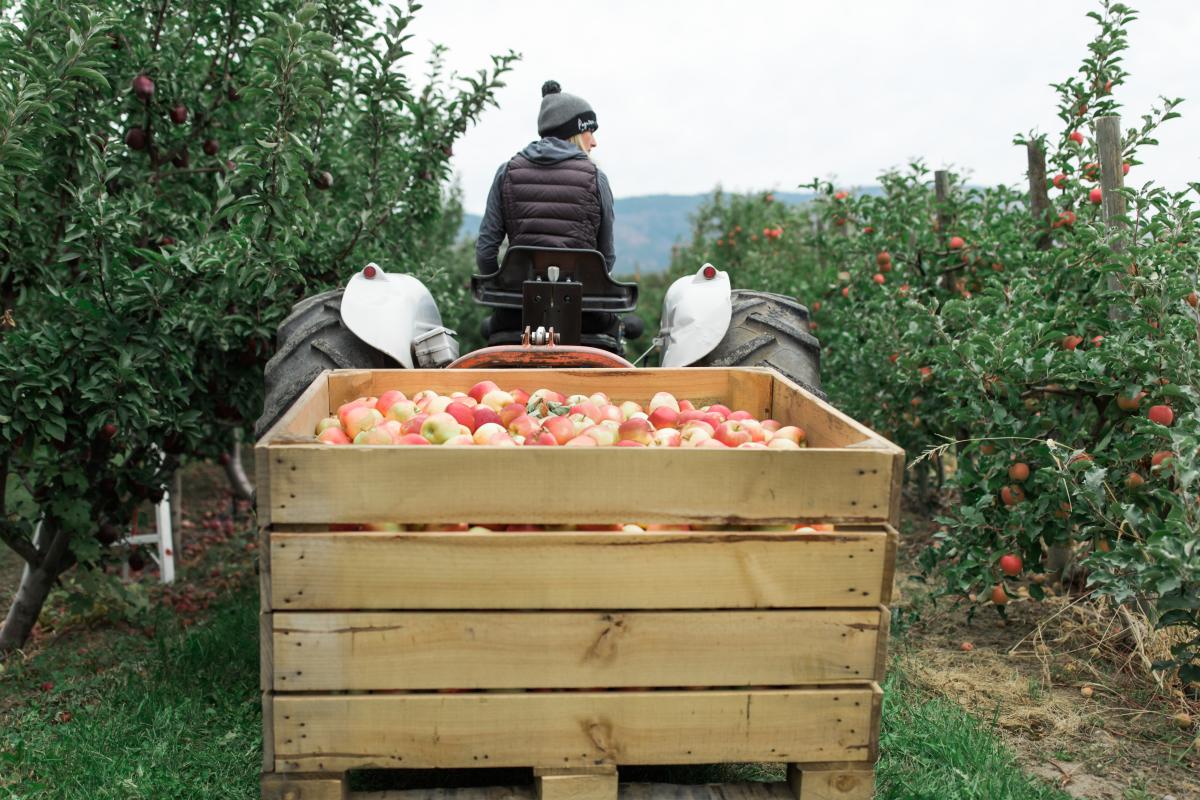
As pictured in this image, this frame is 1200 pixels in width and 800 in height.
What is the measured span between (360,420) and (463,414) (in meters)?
0.26

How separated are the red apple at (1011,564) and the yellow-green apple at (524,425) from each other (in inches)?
73.5

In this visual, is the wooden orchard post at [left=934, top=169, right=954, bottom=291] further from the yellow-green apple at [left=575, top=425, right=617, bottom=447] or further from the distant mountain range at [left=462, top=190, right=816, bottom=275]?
the distant mountain range at [left=462, top=190, right=816, bottom=275]

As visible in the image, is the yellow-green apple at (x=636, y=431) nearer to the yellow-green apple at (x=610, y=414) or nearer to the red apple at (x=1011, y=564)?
the yellow-green apple at (x=610, y=414)

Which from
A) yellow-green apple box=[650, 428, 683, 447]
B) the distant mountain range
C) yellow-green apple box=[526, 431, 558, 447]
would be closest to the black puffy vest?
yellow-green apple box=[650, 428, 683, 447]

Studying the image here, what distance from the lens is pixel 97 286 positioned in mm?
3592

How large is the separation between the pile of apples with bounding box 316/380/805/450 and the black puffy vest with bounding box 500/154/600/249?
136 cm

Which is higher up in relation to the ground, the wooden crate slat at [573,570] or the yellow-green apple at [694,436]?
the yellow-green apple at [694,436]

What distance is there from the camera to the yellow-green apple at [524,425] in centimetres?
272

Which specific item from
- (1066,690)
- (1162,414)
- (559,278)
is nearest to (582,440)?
(559,278)

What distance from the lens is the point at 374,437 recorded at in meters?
2.53

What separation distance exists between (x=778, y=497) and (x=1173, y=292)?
6.01ft

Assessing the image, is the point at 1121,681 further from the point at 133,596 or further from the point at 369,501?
the point at 133,596

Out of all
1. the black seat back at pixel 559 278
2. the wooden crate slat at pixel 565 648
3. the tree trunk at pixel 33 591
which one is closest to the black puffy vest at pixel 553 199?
the black seat back at pixel 559 278

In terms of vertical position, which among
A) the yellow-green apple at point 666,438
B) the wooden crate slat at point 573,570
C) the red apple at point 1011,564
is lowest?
the red apple at point 1011,564
